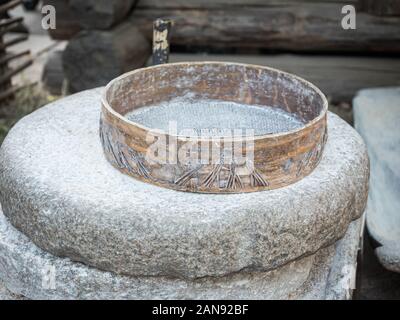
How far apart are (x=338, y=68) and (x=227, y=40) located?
0.74 m

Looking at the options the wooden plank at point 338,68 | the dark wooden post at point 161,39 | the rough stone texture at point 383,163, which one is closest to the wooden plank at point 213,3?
the wooden plank at point 338,68

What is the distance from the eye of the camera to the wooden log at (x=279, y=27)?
3.61 m

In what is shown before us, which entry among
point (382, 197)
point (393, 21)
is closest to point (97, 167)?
point (382, 197)

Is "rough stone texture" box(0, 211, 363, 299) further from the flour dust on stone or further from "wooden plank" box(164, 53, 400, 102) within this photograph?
"wooden plank" box(164, 53, 400, 102)

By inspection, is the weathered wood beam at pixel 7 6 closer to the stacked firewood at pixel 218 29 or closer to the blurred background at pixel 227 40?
the blurred background at pixel 227 40

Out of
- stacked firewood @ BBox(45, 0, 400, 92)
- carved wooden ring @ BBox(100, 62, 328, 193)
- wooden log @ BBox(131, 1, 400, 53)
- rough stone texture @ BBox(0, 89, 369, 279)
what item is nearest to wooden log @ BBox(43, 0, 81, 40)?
stacked firewood @ BBox(45, 0, 400, 92)

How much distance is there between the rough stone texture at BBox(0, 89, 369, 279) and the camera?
4.62ft

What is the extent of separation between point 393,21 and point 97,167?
2610 millimetres

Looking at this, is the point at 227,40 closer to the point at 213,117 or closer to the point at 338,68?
the point at 338,68

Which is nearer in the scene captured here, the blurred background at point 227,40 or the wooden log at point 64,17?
the blurred background at point 227,40

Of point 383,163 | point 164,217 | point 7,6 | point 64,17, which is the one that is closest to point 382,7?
point 383,163

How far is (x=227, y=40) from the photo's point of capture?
3.74 m

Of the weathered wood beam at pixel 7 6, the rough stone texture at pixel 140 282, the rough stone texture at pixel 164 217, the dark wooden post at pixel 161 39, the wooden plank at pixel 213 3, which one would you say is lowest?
the rough stone texture at pixel 140 282

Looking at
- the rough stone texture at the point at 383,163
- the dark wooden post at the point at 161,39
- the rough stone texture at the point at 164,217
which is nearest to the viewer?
the rough stone texture at the point at 164,217
